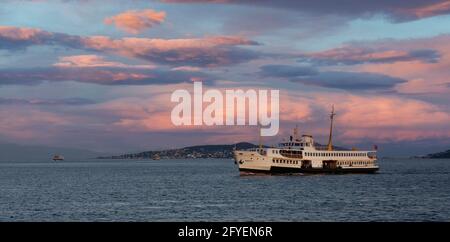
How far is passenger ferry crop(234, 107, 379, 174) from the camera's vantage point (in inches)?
4719

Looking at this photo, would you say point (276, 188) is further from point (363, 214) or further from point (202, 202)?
point (363, 214)

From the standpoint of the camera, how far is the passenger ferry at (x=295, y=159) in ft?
393

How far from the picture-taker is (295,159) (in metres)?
122

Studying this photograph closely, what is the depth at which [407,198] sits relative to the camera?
75.2 metres

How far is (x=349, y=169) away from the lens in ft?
442
